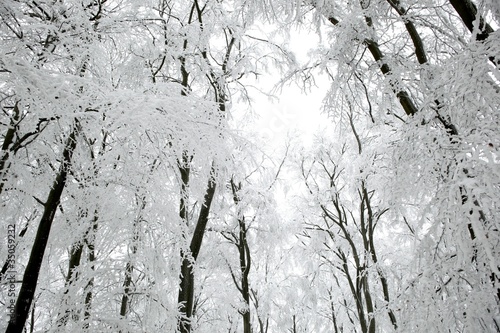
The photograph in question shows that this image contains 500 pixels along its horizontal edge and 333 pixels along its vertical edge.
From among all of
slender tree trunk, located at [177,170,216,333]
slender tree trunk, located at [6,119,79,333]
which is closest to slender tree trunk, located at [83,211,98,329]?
slender tree trunk, located at [6,119,79,333]

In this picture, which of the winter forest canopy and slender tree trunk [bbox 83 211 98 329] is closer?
the winter forest canopy

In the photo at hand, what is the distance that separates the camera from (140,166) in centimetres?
276

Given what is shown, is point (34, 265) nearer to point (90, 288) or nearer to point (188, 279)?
point (90, 288)

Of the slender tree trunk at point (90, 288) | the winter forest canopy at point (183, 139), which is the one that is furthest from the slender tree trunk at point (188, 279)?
the slender tree trunk at point (90, 288)

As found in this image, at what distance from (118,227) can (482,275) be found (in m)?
2.81

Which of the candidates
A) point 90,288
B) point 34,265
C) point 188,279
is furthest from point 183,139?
point 188,279

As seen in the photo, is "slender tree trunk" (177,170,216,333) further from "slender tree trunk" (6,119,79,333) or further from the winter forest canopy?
"slender tree trunk" (6,119,79,333)

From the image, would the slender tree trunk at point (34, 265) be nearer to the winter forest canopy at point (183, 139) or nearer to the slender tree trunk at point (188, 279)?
the winter forest canopy at point (183, 139)

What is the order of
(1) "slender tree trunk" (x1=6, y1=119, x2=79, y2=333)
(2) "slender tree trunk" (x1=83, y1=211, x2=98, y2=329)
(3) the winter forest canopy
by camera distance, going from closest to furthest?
(3) the winter forest canopy → (1) "slender tree trunk" (x1=6, y1=119, x2=79, y2=333) → (2) "slender tree trunk" (x1=83, y1=211, x2=98, y2=329)

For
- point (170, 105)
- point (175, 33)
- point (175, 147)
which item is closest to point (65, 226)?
point (175, 147)

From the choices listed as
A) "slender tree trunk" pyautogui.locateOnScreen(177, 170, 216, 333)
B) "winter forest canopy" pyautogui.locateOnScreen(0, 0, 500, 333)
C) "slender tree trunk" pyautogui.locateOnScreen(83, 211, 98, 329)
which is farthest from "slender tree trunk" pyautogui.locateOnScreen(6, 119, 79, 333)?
"slender tree trunk" pyautogui.locateOnScreen(177, 170, 216, 333)

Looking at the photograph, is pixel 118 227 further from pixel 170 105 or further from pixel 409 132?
pixel 409 132

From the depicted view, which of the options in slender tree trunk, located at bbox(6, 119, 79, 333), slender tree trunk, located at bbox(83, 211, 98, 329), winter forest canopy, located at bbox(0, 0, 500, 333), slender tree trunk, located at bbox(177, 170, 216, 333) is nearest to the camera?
winter forest canopy, located at bbox(0, 0, 500, 333)

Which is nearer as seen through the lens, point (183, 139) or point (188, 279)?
point (183, 139)
